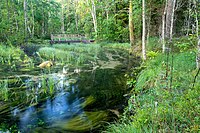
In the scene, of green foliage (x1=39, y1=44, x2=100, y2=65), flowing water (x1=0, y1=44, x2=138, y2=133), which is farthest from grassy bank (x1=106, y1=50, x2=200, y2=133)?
green foliage (x1=39, y1=44, x2=100, y2=65)

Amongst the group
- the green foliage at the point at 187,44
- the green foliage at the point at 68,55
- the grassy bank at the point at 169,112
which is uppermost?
the green foliage at the point at 187,44

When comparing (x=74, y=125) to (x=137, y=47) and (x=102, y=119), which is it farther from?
(x=137, y=47)

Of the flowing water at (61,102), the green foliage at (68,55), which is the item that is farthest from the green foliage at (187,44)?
the green foliage at (68,55)

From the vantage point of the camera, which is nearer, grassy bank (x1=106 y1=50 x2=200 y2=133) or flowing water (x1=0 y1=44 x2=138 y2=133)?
grassy bank (x1=106 y1=50 x2=200 y2=133)

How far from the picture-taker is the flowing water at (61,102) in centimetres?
458

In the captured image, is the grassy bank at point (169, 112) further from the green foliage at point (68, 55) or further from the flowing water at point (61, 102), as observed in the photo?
the green foliage at point (68, 55)

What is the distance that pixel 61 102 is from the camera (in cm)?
593

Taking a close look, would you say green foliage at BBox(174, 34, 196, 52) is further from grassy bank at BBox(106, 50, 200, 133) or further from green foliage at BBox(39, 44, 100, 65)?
green foliage at BBox(39, 44, 100, 65)

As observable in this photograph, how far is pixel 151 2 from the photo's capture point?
1455 centimetres

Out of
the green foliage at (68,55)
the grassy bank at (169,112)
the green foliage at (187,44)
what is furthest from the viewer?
A: the green foliage at (68,55)

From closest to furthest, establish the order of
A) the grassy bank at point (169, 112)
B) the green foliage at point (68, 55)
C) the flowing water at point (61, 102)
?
1. the grassy bank at point (169, 112)
2. the flowing water at point (61, 102)
3. the green foliage at point (68, 55)

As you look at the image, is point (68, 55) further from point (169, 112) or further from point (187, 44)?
point (169, 112)

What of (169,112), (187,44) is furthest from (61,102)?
(187,44)

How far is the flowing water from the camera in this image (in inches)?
180
